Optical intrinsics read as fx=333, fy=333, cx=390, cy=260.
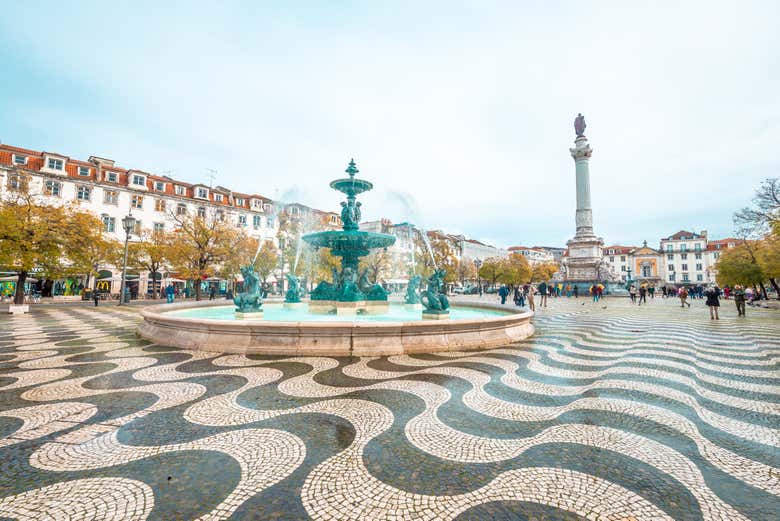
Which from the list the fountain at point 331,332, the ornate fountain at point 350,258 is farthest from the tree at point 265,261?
the fountain at point 331,332

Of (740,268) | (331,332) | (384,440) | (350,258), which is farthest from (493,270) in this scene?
(384,440)

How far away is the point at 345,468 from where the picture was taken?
2.81 meters

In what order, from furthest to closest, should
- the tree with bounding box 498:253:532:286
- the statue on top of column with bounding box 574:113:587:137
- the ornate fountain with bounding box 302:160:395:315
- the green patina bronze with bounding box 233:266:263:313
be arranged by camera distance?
1. the tree with bounding box 498:253:532:286
2. the statue on top of column with bounding box 574:113:587:137
3. the ornate fountain with bounding box 302:160:395:315
4. the green patina bronze with bounding box 233:266:263:313

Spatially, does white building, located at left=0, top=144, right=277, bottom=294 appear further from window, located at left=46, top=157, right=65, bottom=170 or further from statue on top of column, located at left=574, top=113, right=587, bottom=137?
statue on top of column, located at left=574, top=113, right=587, bottom=137

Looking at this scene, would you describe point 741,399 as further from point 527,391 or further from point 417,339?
point 417,339

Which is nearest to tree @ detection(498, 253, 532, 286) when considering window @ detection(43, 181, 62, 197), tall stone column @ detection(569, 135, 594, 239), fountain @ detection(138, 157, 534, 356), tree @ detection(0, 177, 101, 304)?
tall stone column @ detection(569, 135, 594, 239)

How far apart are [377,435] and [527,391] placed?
2.66 m

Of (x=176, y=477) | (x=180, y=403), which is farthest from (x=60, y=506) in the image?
(x=180, y=403)

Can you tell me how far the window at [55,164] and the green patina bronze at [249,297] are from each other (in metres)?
37.1

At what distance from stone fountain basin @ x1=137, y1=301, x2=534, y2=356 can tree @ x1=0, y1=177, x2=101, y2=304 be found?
1538 centimetres

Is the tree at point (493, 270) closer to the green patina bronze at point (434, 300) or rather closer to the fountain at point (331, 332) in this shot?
the fountain at point (331, 332)

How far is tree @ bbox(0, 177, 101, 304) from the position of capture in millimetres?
16145

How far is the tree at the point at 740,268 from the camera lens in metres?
29.7

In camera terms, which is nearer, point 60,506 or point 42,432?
point 60,506
